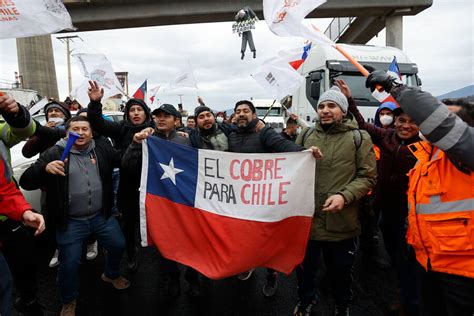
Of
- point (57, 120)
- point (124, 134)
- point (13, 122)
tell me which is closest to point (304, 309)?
point (124, 134)

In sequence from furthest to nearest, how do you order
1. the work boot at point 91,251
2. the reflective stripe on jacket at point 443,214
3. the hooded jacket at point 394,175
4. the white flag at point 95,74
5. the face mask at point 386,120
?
1. the white flag at point 95,74
2. the work boot at point 91,251
3. the face mask at point 386,120
4. the hooded jacket at point 394,175
5. the reflective stripe on jacket at point 443,214

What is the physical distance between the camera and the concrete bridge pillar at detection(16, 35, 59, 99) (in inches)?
965

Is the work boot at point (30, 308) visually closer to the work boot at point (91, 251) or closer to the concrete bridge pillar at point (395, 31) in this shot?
the work boot at point (91, 251)

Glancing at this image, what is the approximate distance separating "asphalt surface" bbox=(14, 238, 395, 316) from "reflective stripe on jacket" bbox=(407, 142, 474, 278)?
157 cm

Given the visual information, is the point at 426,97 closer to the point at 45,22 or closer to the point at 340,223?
the point at 340,223

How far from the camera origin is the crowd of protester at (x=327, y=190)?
168cm

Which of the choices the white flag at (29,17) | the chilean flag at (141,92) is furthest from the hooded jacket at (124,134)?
the chilean flag at (141,92)

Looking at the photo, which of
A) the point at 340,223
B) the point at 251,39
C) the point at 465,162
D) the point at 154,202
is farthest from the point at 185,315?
the point at 251,39

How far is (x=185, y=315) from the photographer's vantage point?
304 centimetres

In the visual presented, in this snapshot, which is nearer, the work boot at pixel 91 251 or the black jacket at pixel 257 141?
the black jacket at pixel 257 141

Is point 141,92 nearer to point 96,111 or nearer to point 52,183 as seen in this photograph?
point 96,111

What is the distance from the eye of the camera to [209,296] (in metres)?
3.35

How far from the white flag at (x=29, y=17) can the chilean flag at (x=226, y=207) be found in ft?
4.20

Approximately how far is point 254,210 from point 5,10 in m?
2.29
